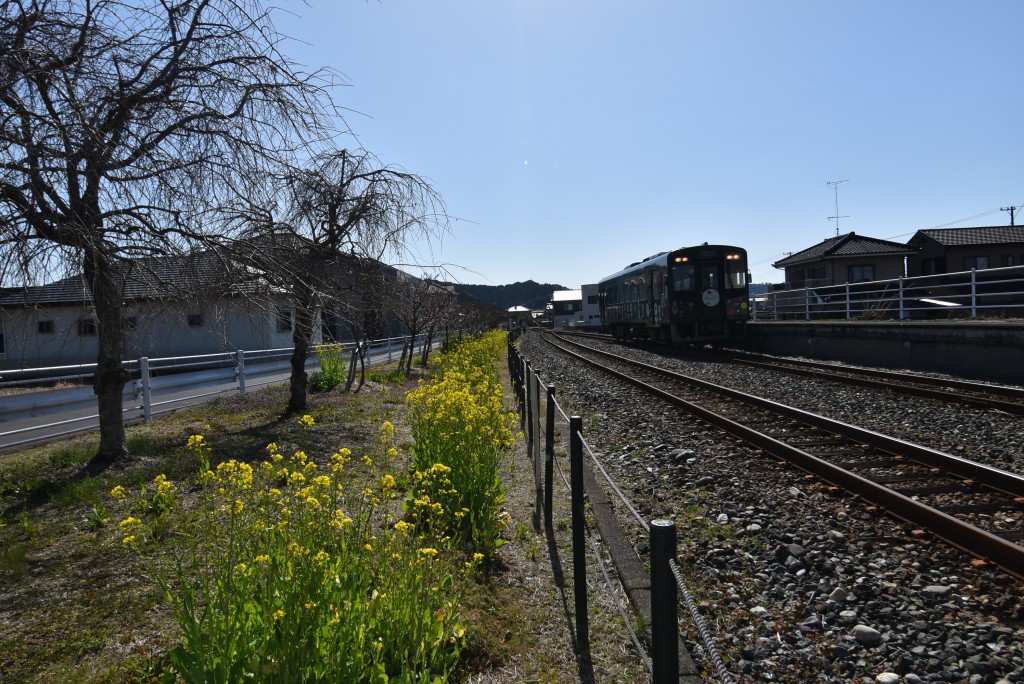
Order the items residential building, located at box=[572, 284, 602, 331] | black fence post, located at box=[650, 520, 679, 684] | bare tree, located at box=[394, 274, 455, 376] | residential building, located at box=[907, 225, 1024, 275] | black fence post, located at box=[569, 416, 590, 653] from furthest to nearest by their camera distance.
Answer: residential building, located at box=[572, 284, 602, 331]
residential building, located at box=[907, 225, 1024, 275]
bare tree, located at box=[394, 274, 455, 376]
black fence post, located at box=[569, 416, 590, 653]
black fence post, located at box=[650, 520, 679, 684]

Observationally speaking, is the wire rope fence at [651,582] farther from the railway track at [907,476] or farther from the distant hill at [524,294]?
the distant hill at [524,294]

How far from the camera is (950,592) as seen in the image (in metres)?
3.57

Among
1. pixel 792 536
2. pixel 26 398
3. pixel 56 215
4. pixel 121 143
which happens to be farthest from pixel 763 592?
pixel 26 398

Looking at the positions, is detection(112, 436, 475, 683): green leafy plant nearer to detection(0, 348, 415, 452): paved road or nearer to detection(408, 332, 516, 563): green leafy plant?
detection(408, 332, 516, 563): green leafy plant

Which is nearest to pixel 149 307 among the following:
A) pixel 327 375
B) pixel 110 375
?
pixel 110 375

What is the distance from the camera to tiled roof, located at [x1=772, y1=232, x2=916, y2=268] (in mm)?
35156

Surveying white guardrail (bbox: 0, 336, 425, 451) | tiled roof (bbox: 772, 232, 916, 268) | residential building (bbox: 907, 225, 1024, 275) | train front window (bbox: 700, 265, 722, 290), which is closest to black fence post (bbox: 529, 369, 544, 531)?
white guardrail (bbox: 0, 336, 425, 451)

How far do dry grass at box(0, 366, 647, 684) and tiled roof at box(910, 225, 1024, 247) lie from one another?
38420 mm

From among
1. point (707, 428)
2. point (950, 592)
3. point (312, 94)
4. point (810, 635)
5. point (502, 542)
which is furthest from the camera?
point (707, 428)

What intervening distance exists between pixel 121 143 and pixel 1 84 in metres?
0.92

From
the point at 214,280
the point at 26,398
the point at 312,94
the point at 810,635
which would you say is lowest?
the point at 810,635

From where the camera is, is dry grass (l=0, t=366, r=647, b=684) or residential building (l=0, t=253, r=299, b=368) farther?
residential building (l=0, t=253, r=299, b=368)

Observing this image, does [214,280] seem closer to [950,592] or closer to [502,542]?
[502,542]

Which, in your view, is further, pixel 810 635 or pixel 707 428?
pixel 707 428
